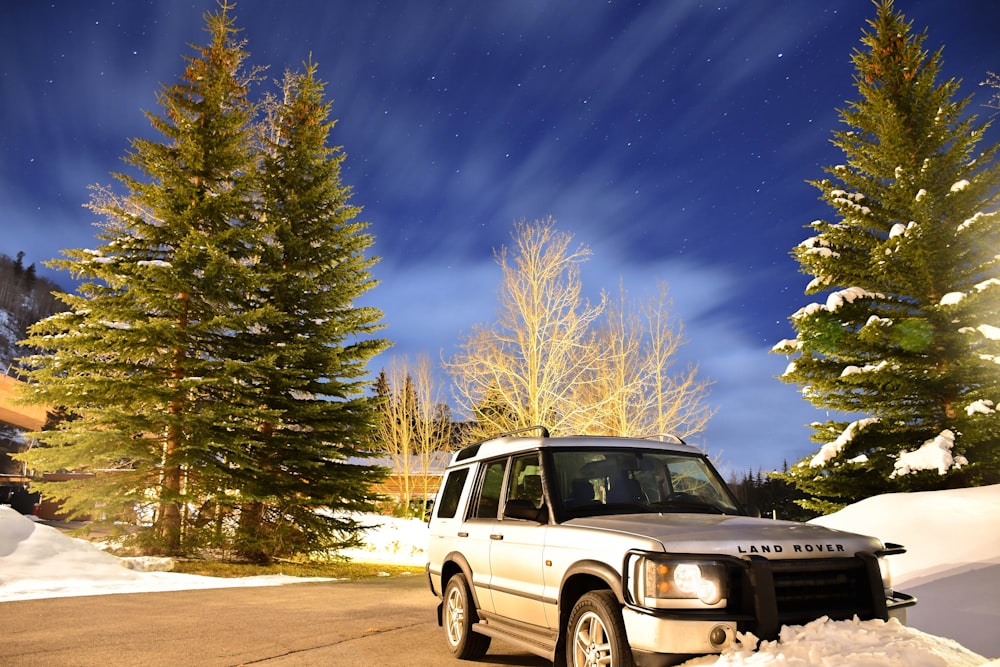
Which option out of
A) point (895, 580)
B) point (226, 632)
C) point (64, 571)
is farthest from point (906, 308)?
point (64, 571)

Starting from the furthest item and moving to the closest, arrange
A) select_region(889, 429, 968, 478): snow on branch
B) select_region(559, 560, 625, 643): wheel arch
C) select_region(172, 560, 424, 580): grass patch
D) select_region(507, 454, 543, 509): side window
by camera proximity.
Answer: select_region(172, 560, 424, 580): grass patch < select_region(889, 429, 968, 478): snow on branch < select_region(507, 454, 543, 509): side window < select_region(559, 560, 625, 643): wheel arch

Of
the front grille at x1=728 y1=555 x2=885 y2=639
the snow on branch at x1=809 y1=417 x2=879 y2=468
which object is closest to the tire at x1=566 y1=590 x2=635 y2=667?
the front grille at x1=728 y1=555 x2=885 y2=639

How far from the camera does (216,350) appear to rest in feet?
58.3

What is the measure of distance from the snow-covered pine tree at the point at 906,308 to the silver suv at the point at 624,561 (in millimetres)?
11059

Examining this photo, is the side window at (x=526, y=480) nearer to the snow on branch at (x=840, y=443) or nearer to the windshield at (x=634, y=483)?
the windshield at (x=634, y=483)

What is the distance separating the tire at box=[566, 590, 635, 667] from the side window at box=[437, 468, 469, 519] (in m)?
A: 2.89

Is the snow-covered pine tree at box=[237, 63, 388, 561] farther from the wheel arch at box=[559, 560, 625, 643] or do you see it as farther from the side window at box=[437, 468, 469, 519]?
the wheel arch at box=[559, 560, 625, 643]

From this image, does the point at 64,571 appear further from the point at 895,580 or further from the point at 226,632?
the point at 895,580

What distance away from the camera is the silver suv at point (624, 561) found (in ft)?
13.3

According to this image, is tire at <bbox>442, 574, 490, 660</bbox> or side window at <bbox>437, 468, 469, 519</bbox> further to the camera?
side window at <bbox>437, 468, 469, 519</bbox>

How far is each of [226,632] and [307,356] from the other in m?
10.1

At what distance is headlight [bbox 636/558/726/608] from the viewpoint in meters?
4.04

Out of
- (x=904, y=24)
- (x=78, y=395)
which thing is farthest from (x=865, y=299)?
(x=78, y=395)

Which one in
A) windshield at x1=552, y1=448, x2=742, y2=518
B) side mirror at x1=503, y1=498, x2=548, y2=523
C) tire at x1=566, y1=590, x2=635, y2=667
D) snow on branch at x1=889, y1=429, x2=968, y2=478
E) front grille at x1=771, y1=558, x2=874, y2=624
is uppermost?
snow on branch at x1=889, y1=429, x2=968, y2=478
